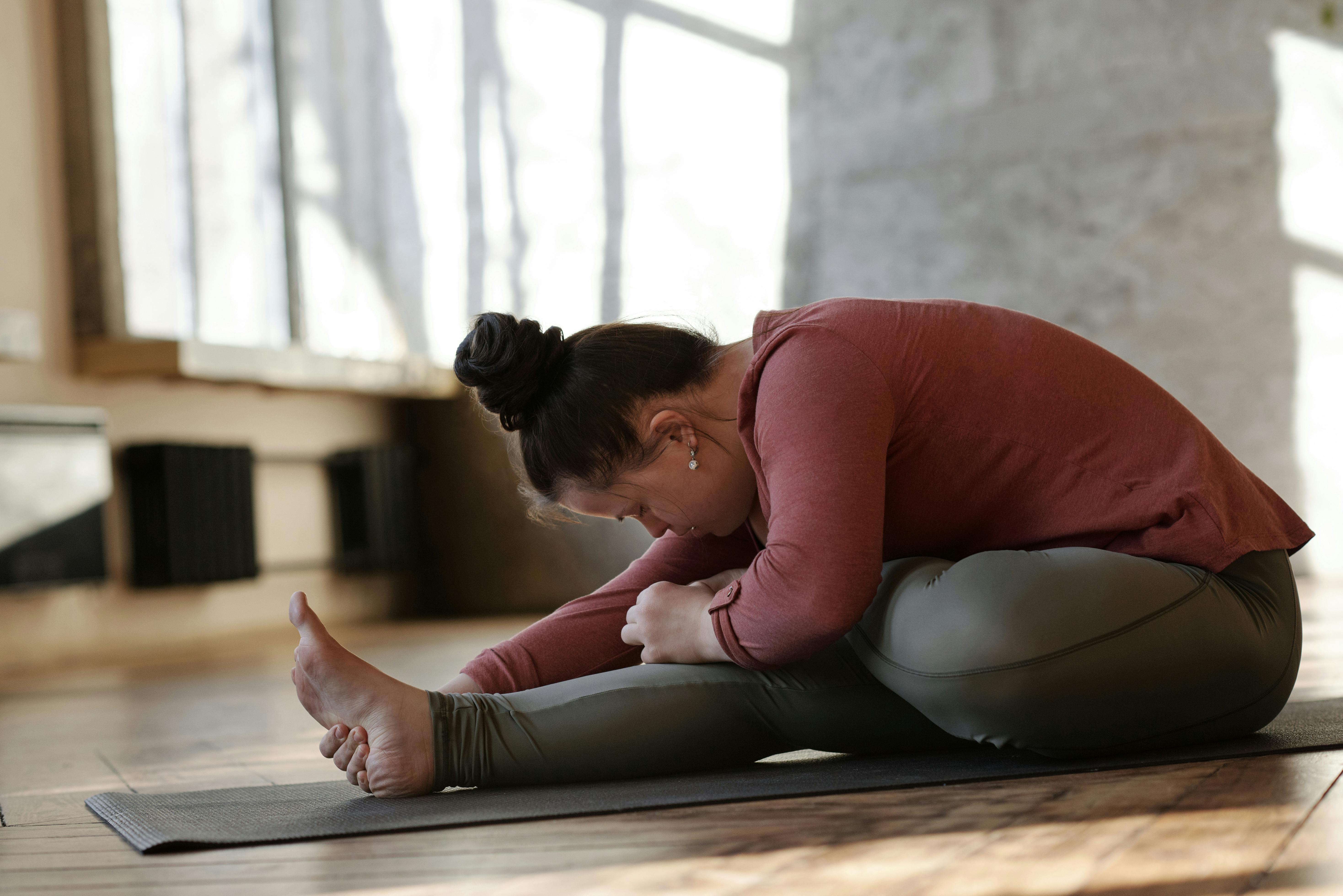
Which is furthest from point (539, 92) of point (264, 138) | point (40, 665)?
point (40, 665)

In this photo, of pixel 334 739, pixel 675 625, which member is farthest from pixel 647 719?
pixel 334 739

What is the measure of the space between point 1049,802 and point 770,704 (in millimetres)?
326

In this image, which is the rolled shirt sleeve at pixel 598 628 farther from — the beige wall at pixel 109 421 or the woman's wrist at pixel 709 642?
the beige wall at pixel 109 421

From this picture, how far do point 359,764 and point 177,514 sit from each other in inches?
109

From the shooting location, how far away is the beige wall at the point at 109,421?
334 cm

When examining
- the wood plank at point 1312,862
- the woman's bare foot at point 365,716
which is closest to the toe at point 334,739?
the woman's bare foot at point 365,716

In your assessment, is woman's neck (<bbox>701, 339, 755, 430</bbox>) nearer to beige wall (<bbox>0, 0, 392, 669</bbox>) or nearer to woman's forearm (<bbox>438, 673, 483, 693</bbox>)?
woman's forearm (<bbox>438, 673, 483, 693</bbox>)

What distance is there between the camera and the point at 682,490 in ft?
4.16

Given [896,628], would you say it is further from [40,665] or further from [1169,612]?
[40,665]

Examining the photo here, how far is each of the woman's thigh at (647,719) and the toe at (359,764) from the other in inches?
2.8

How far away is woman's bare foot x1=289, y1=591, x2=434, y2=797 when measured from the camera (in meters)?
1.16

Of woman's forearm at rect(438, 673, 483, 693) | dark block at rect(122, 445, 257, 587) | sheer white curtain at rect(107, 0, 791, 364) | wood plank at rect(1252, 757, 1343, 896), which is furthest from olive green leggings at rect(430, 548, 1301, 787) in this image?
sheer white curtain at rect(107, 0, 791, 364)

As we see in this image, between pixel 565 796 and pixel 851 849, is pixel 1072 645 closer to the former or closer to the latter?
pixel 851 849

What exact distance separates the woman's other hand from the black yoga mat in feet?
0.41
